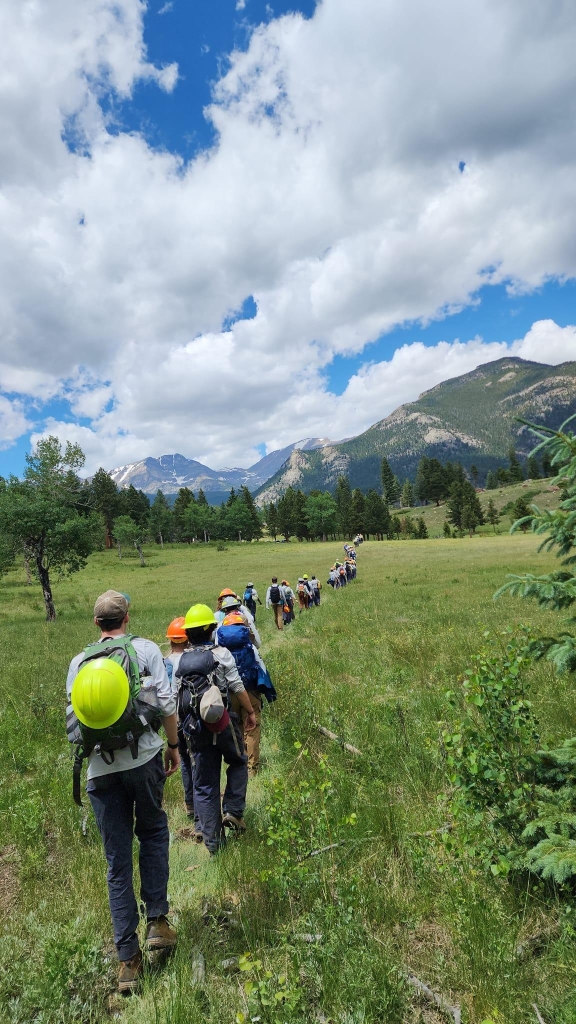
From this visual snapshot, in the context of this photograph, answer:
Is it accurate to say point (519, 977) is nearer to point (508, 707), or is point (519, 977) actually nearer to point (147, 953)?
point (508, 707)

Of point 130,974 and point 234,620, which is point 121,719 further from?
point 234,620

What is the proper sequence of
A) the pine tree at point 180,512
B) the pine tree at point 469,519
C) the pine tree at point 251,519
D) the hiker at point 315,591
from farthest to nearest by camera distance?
the pine tree at point 251,519
the pine tree at point 180,512
the pine tree at point 469,519
the hiker at point 315,591

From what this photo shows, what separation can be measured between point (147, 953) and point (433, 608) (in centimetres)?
1517

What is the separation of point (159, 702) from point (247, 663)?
3.10 m

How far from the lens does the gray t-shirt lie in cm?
339

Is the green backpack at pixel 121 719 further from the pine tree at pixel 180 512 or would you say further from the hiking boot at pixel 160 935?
the pine tree at pixel 180 512

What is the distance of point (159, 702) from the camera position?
3541mm

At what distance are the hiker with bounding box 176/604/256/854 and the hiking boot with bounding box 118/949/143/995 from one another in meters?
1.37

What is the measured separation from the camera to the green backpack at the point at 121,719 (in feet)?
10.6

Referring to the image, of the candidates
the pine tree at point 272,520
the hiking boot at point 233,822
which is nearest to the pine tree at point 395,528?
the pine tree at point 272,520

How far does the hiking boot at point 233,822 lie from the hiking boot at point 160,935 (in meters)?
1.52

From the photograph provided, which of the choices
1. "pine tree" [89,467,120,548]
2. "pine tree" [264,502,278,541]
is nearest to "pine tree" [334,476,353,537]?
"pine tree" [264,502,278,541]

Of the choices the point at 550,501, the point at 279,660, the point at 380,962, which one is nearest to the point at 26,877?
the point at 380,962

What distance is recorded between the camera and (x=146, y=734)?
3.53 meters
